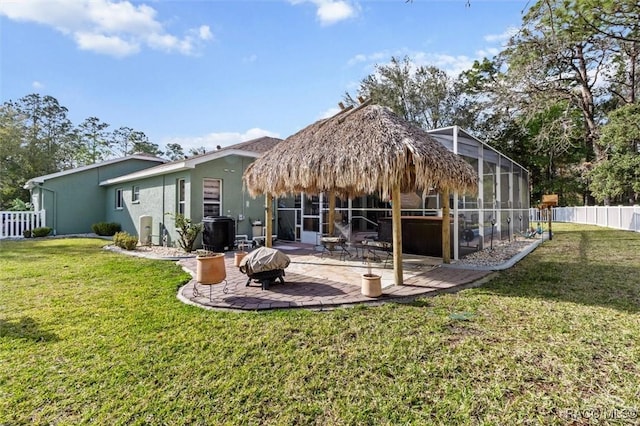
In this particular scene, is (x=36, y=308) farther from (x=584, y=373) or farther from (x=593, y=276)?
(x=593, y=276)

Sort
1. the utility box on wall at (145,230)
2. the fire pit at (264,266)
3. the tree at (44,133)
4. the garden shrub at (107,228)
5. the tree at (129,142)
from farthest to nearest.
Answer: the tree at (129,142) < the tree at (44,133) < the garden shrub at (107,228) < the utility box on wall at (145,230) < the fire pit at (264,266)

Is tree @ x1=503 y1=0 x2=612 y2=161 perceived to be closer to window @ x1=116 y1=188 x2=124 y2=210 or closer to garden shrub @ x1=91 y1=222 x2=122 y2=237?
window @ x1=116 y1=188 x2=124 y2=210

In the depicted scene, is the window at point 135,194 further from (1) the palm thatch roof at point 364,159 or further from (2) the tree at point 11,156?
(2) the tree at point 11,156

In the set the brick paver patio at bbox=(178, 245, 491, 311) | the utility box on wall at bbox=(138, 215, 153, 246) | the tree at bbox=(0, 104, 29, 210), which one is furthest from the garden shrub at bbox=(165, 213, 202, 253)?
the tree at bbox=(0, 104, 29, 210)

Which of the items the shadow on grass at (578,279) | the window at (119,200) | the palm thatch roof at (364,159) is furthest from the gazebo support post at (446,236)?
the window at (119,200)

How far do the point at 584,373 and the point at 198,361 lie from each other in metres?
3.82

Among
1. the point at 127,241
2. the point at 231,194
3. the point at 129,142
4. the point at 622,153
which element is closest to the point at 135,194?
the point at 127,241

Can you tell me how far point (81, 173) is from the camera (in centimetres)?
1731

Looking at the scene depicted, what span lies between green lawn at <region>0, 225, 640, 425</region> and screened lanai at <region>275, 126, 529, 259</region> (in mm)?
3439

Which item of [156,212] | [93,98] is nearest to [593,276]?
[156,212]

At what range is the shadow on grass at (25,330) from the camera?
379 cm

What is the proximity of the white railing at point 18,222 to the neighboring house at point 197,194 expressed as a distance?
25.0 feet

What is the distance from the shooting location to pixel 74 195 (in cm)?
1714

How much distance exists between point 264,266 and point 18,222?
58.3ft
